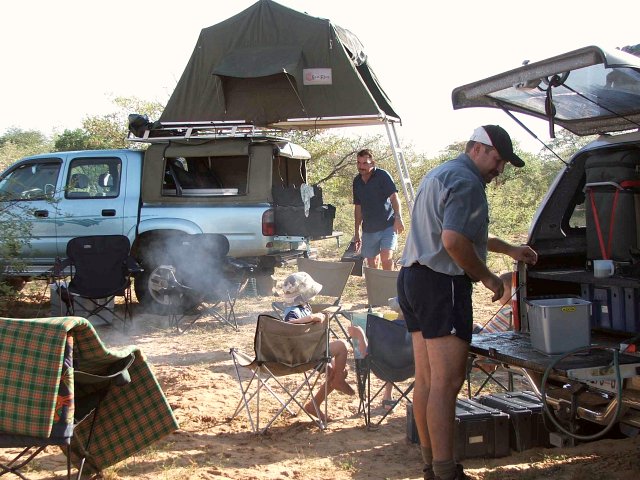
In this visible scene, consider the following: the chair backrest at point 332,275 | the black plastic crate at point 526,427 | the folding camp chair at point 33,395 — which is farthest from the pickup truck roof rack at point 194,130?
the folding camp chair at point 33,395

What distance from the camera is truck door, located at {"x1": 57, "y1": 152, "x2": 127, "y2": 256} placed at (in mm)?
8688

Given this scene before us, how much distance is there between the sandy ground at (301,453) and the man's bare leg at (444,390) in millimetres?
638

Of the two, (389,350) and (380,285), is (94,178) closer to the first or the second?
(380,285)

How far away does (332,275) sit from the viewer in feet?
24.5

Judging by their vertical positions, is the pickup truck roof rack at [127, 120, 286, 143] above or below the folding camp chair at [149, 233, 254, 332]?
above

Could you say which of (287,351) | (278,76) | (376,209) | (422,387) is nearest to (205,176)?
(278,76)

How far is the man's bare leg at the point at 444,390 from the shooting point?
3463mm

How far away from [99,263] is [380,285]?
9.58ft

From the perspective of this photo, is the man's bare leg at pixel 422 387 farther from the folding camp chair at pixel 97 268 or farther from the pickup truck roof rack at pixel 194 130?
the pickup truck roof rack at pixel 194 130

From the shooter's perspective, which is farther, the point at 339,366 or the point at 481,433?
the point at 339,366

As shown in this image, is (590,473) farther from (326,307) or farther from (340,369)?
(326,307)

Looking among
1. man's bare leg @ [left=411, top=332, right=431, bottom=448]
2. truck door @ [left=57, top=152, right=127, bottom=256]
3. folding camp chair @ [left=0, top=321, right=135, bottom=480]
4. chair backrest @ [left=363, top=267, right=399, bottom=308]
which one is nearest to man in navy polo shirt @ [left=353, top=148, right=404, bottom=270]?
chair backrest @ [left=363, top=267, right=399, bottom=308]

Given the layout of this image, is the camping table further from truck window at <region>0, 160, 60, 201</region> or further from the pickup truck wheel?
truck window at <region>0, 160, 60, 201</region>

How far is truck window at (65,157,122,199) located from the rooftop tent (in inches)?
49.4
